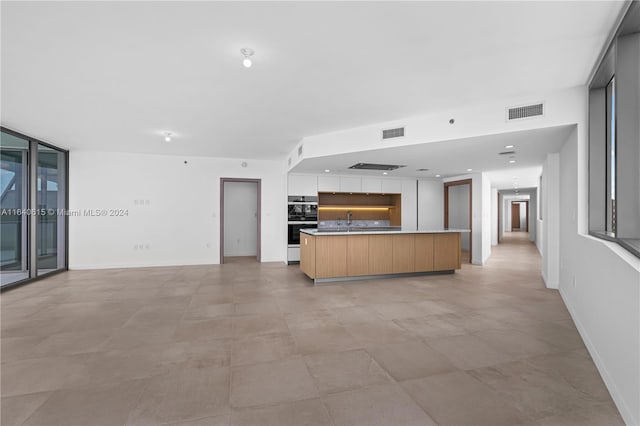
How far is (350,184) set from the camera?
8.86m

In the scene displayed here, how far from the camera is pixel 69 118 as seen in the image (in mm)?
4941

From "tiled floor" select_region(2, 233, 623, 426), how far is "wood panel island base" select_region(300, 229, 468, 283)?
0.88 m

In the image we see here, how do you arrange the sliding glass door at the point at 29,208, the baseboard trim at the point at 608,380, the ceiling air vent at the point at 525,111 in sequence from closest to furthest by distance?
1. the baseboard trim at the point at 608,380
2. the ceiling air vent at the point at 525,111
3. the sliding glass door at the point at 29,208

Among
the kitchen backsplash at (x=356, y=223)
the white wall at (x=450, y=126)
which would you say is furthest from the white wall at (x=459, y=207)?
the white wall at (x=450, y=126)

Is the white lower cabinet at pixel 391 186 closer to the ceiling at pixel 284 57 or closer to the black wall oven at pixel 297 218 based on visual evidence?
the black wall oven at pixel 297 218

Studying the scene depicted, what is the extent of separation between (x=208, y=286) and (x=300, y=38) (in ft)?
15.0

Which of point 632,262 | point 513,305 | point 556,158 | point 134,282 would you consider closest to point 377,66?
A: point 632,262

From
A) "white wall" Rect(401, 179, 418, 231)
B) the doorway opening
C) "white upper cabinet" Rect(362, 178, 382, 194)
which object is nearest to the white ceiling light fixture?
"white upper cabinet" Rect(362, 178, 382, 194)

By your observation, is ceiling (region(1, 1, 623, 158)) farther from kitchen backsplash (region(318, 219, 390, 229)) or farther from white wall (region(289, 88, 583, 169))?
kitchen backsplash (region(318, 219, 390, 229))

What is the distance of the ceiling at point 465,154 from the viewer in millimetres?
4457

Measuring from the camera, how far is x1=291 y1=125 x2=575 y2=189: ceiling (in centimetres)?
446

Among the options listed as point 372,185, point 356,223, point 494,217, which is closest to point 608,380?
point 372,185

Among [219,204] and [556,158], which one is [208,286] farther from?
[556,158]

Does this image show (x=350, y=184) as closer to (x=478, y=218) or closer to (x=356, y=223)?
(x=356, y=223)
